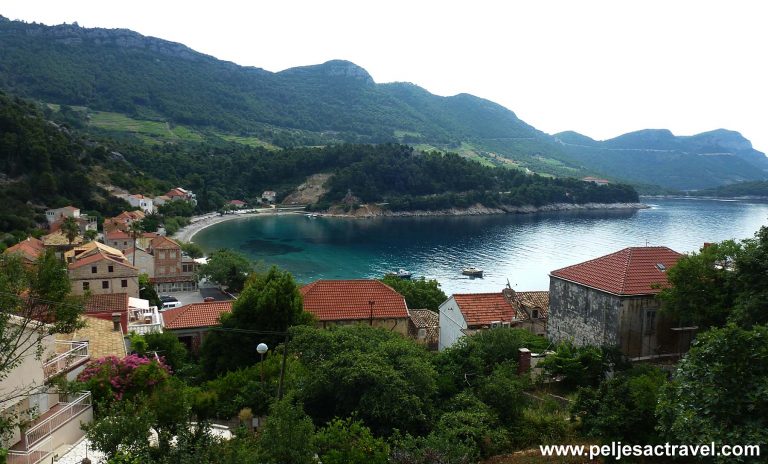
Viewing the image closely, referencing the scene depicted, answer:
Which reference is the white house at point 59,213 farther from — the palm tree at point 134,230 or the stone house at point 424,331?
the stone house at point 424,331

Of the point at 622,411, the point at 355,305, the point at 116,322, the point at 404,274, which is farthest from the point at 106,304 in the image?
the point at 404,274

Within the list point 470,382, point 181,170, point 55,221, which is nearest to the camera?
point 470,382

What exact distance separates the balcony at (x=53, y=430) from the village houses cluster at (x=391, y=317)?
0.03m

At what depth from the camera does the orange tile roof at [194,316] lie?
28.2m

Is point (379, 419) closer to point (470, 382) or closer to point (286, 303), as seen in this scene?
point (470, 382)

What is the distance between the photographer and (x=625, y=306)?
1980cm

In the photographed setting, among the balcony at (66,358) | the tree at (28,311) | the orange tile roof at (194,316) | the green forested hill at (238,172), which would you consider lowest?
the orange tile roof at (194,316)

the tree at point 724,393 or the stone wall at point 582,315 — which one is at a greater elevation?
the tree at point 724,393

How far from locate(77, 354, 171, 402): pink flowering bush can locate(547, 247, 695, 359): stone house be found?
15.9m

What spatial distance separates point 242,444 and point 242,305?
12.0 m

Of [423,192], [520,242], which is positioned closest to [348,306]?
[520,242]

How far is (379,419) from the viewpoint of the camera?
1388 cm

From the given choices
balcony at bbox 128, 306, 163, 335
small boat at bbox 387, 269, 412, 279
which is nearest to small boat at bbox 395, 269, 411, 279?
small boat at bbox 387, 269, 412, 279

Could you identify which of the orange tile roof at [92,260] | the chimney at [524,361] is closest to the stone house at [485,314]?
the chimney at [524,361]
